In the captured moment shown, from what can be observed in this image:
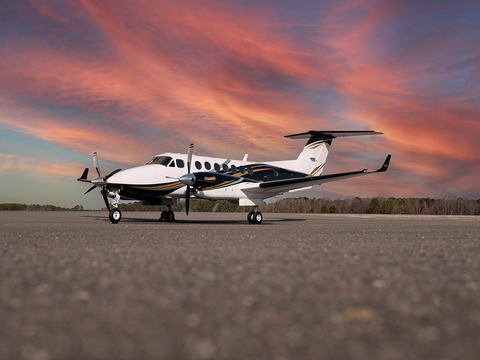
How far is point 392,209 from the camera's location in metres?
40.5

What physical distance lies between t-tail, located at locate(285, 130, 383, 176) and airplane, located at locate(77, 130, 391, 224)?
2.80m

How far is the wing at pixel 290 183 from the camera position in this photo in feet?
60.0

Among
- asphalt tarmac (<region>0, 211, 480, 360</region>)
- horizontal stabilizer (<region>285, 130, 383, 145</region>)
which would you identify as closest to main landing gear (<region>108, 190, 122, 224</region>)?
asphalt tarmac (<region>0, 211, 480, 360</region>)

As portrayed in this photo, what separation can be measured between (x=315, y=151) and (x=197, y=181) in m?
10.5

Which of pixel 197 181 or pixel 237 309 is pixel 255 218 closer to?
pixel 197 181

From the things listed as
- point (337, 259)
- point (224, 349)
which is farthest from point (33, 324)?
point (337, 259)

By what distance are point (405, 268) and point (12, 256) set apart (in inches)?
210

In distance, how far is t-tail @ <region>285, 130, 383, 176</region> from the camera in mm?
23672

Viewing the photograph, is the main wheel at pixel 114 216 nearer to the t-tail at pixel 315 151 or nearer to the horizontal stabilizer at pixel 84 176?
the horizontal stabilizer at pixel 84 176

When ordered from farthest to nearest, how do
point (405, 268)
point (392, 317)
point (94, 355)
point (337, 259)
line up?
1. point (337, 259)
2. point (405, 268)
3. point (392, 317)
4. point (94, 355)

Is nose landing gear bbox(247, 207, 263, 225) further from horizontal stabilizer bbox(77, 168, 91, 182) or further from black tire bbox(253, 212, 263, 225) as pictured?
horizontal stabilizer bbox(77, 168, 91, 182)

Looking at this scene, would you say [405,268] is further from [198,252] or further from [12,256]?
[12,256]

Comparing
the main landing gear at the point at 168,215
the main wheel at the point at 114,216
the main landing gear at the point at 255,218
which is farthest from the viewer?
the main landing gear at the point at 168,215

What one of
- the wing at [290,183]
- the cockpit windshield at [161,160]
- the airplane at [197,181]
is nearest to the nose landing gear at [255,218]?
the airplane at [197,181]
